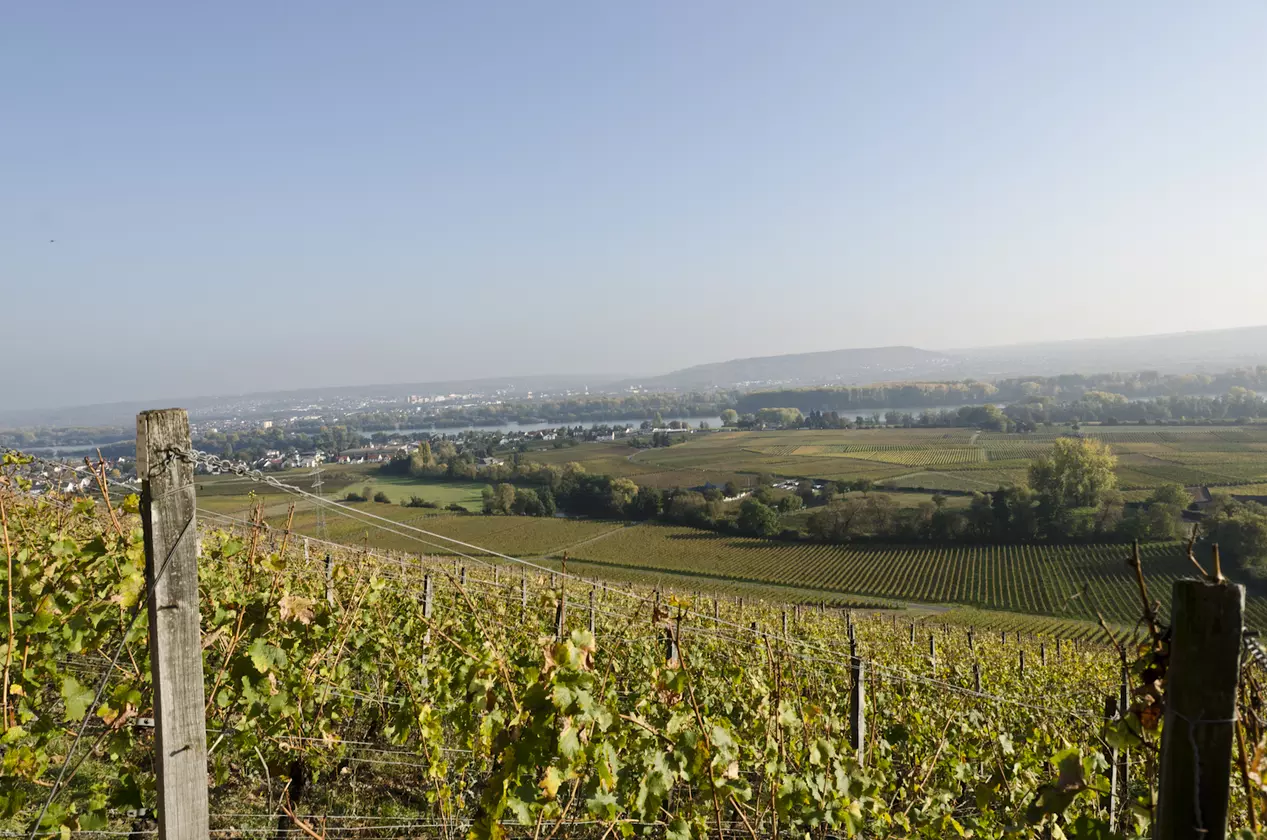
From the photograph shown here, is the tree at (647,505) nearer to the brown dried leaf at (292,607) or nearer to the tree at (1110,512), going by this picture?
the tree at (1110,512)

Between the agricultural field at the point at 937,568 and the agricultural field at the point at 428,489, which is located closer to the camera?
the agricultural field at the point at 937,568

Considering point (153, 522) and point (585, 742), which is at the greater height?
point (153, 522)

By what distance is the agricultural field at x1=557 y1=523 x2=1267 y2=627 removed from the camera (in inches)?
1388

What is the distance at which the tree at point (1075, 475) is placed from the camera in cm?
5166

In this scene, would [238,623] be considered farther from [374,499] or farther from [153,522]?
[374,499]

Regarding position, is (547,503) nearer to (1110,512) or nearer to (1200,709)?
(1110,512)

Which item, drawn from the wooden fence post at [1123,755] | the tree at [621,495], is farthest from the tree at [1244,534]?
the wooden fence post at [1123,755]

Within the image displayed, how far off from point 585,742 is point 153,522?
160 centimetres

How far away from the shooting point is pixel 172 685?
71.7 inches

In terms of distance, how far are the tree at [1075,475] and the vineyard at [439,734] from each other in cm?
5252

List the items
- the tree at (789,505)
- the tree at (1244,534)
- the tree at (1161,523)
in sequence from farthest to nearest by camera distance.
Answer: the tree at (789,505) < the tree at (1161,523) < the tree at (1244,534)

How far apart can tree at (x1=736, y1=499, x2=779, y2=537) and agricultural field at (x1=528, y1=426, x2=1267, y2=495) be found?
15262 millimetres

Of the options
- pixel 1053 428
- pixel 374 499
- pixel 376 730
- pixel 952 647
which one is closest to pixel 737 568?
pixel 952 647

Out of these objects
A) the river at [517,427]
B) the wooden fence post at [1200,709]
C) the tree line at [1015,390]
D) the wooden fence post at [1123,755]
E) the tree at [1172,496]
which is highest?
the wooden fence post at [1200,709]
